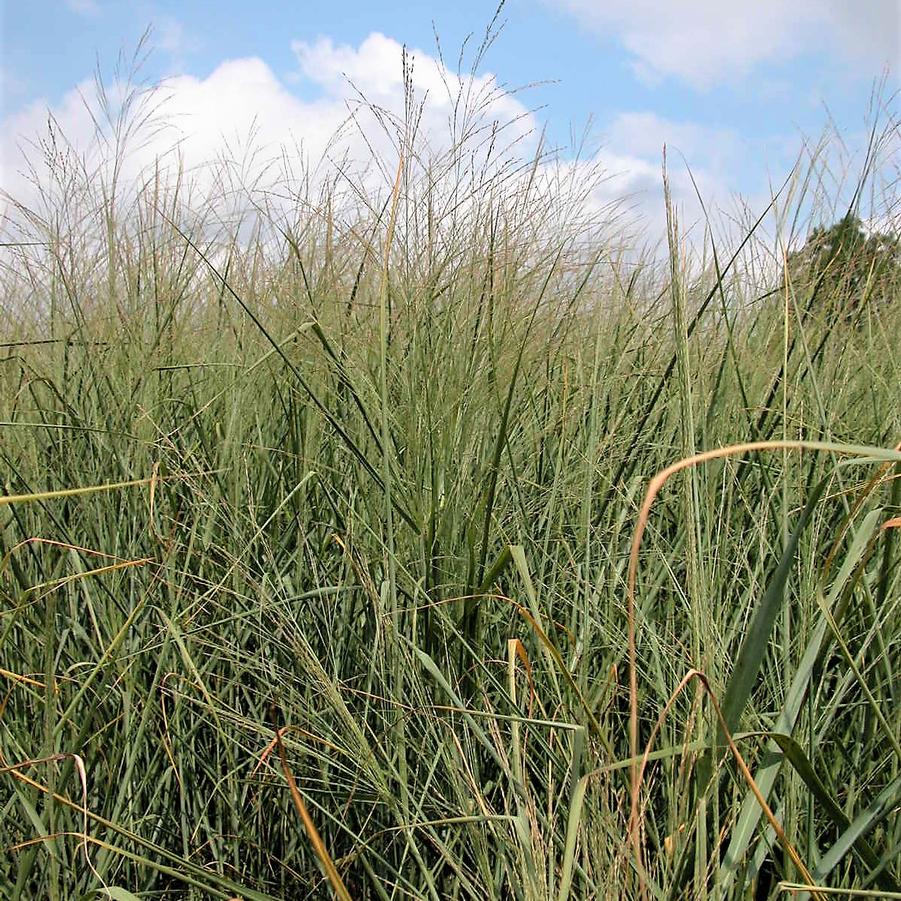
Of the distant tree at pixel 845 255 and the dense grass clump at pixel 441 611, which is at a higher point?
the distant tree at pixel 845 255

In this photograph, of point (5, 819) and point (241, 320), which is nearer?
point (5, 819)

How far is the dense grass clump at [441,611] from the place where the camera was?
103cm

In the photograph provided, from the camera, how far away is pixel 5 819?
52.6 inches

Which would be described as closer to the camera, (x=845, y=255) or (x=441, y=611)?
(x=441, y=611)

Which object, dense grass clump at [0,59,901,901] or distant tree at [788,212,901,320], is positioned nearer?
dense grass clump at [0,59,901,901]

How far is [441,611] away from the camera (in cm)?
123

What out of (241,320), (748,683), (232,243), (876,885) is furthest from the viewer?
(232,243)

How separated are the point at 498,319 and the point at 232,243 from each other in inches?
45.6

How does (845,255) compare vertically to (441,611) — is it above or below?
above

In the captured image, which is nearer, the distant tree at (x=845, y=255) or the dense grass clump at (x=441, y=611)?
the dense grass clump at (x=441, y=611)

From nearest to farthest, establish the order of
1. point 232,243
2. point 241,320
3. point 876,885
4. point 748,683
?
point 748,683, point 876,885, point 241,320, point 232,243

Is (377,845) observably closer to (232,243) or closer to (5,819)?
(5,819)

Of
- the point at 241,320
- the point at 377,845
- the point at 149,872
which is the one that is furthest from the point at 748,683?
the point at 241,320

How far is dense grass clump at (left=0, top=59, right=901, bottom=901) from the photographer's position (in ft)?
3.39
